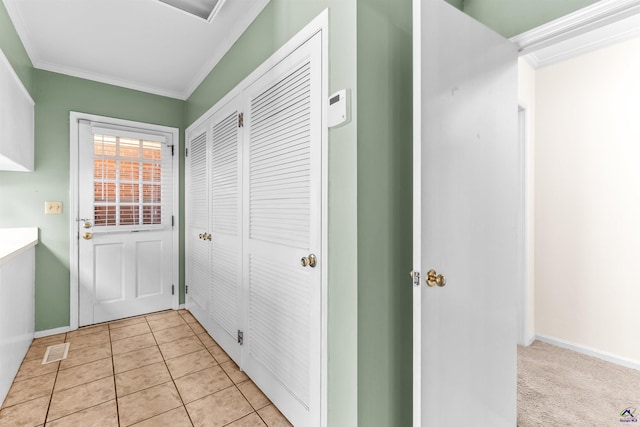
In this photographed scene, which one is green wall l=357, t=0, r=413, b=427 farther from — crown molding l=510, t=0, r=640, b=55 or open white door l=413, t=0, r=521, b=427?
crown molding l=510, t=0, r=640, b=55

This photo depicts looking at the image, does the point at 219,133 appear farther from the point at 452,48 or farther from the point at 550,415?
the point at 550,415

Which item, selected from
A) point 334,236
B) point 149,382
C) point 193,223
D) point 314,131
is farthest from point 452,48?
point 193,223

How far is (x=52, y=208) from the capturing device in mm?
2744

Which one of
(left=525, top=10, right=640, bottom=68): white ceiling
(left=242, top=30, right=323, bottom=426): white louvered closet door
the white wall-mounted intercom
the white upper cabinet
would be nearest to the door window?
the white upper cabinet

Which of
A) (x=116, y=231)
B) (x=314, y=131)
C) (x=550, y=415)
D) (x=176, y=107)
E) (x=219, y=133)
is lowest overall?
(x=550, y=415)

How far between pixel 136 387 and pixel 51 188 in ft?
6.75

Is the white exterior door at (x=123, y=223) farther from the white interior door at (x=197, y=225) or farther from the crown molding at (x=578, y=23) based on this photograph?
the crown molding at (x=578, y=23)

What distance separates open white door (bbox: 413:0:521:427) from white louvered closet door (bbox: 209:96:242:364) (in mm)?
1364

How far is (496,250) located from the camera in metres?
1.40

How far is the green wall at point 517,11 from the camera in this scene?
4.15 ft

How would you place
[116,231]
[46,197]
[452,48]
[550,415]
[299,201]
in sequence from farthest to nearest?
[116,231] → [46,197] → [550,415] → [299,201] → [452,48]

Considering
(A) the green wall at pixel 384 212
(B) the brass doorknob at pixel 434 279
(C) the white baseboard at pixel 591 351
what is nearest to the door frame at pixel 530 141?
(C) the white baseboard at pixel 591 351

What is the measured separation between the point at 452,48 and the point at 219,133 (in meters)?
1.89

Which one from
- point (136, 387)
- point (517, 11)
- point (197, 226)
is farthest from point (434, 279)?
Result: point (197, 226)
